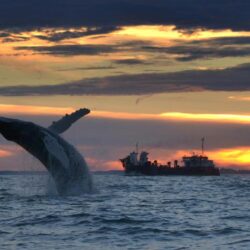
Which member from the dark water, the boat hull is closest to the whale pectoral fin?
the dark water

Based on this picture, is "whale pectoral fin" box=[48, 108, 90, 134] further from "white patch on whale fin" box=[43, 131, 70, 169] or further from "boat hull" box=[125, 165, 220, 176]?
"boat hull" box=[125, 165, 220, 176]

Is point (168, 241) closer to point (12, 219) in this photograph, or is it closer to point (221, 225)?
point (221, 225)

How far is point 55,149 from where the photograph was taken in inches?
971

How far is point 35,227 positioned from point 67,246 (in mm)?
3189

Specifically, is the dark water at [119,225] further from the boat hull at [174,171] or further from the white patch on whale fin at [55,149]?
the boat hull at [174,171]

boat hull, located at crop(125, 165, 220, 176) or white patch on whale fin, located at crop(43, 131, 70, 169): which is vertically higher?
boat hull, located at crop(125, 165, 220, 176)

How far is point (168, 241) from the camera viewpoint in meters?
15.9

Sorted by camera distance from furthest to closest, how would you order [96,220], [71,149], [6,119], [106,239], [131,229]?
[71,149]
[6,119]
[96,220]
[131,229]
[106,239]

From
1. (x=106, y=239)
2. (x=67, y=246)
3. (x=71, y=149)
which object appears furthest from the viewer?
(x=71, y=149)

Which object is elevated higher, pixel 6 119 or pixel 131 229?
pixel 6 119

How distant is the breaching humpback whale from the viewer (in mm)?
23781

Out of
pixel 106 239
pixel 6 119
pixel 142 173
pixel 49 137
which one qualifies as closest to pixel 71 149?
pixel 49 137

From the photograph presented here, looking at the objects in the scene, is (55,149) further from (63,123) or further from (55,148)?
(63,123)

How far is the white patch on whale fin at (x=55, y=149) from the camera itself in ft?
80.1
